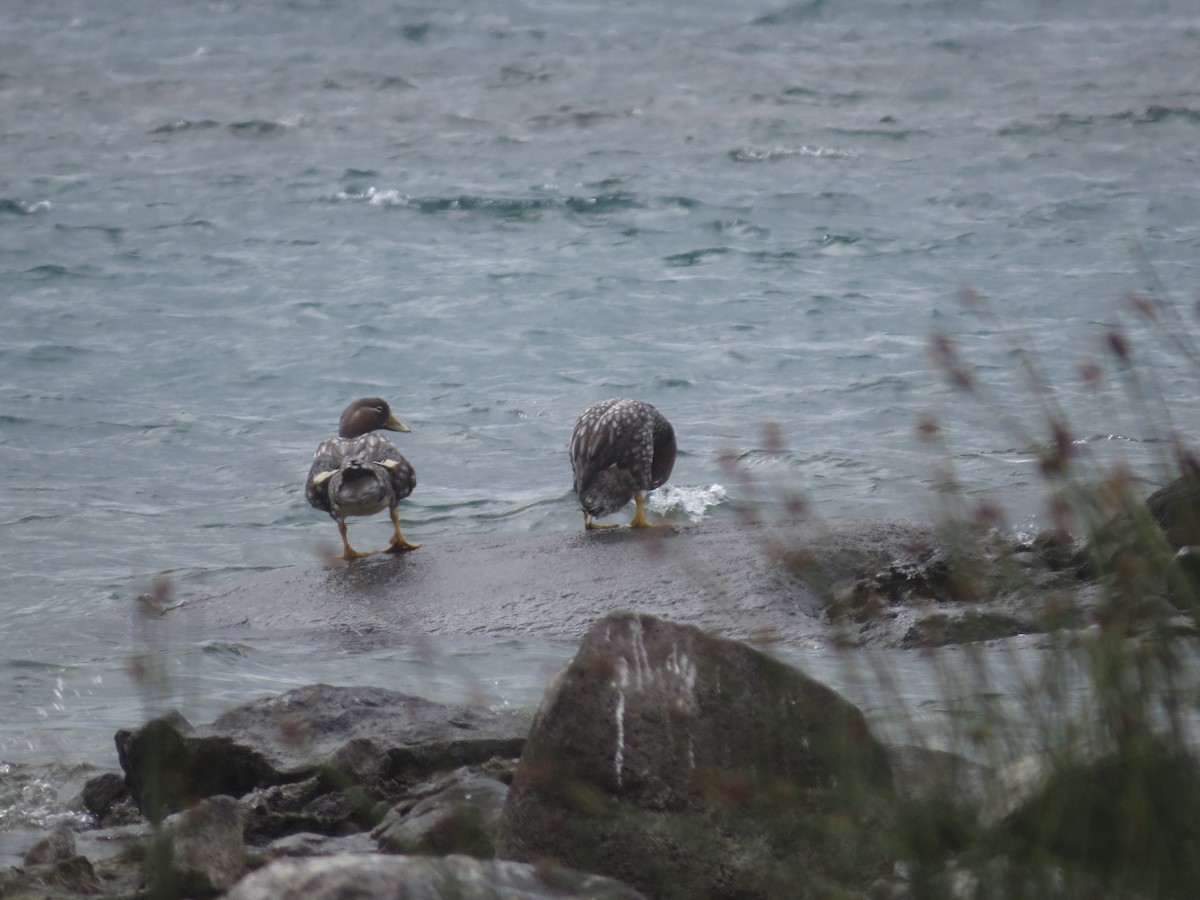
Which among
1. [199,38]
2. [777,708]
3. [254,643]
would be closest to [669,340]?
[254,643]

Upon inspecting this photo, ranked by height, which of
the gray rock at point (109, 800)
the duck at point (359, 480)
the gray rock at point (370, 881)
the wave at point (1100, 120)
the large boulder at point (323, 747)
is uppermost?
the wave at point (1100, 120)

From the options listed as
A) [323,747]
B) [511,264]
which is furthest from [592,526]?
[511,264]

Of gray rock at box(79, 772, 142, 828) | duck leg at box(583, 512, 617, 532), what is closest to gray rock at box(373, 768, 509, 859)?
gray rock at box(79, 772, 142, 828)

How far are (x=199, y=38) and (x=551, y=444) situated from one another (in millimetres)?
19743

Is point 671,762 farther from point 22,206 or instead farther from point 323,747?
point 22,206

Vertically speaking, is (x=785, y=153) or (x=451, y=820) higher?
(x=785, y=153)

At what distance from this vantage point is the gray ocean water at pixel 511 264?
10555mm

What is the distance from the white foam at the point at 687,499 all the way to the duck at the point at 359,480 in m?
2.27

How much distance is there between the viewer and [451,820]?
3.96 m

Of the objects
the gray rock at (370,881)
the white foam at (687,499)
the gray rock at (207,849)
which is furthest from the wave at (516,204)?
the gray rock at (370,881)

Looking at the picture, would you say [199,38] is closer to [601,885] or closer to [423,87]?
[423,87]

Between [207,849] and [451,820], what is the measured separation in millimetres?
620

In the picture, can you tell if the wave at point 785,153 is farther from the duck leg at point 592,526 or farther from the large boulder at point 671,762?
the large boulder at point 671,762

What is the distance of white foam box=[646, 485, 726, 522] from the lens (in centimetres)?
1041
